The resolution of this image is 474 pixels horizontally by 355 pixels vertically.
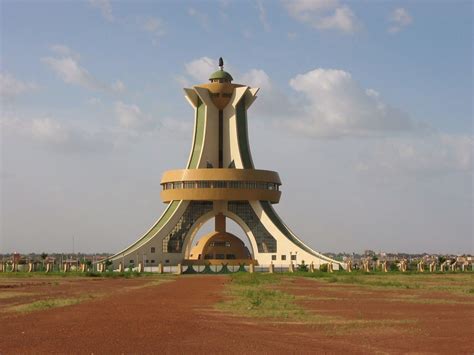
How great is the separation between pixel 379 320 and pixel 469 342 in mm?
3977

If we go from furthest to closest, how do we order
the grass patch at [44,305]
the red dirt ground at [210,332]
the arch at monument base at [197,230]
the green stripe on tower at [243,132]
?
the green stripe on tower at [243,132], the arch at monument base at [197,230], the grass patch at [44,305], the red dirt ground at [210,332]

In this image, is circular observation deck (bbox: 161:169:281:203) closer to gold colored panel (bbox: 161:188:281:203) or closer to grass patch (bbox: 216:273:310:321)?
gold colored panel (bbox: 161:188:281:203)

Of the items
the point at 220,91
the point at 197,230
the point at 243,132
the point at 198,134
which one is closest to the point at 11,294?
the point at 197,230

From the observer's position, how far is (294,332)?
50.1ft

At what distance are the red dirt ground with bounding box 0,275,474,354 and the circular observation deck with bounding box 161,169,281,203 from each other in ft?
137

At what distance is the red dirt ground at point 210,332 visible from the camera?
13078 mm

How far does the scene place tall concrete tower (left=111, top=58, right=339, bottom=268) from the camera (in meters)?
64.2

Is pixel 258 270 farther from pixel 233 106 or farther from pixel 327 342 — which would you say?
pixel 327 342

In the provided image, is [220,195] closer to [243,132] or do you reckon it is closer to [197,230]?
[197,230]

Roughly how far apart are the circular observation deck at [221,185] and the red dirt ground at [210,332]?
137ft

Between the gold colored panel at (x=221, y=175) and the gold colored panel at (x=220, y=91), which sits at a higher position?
the gold colored panel at (x=220, y=91)

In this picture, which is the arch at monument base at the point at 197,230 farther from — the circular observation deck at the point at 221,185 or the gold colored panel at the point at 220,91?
the gold colored panel at the point at 220,91

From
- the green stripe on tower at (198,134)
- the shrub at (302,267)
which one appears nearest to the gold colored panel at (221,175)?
the green stripe on tower at (198,134)

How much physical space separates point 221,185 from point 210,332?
4917cm
